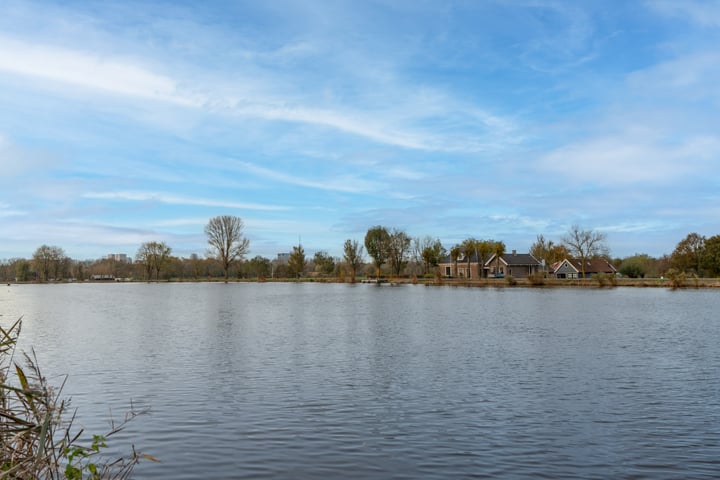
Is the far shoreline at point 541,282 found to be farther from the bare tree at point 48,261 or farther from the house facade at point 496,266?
the bare tree at point 48,261

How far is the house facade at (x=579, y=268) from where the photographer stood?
8325 cm

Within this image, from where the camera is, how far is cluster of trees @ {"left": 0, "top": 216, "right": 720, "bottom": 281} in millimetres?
73312

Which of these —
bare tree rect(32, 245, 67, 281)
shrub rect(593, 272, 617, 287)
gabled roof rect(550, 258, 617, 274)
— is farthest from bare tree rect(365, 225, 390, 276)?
bare tree rect(32, 245, 67, 281)

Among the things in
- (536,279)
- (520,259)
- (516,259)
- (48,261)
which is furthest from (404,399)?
(48,261)

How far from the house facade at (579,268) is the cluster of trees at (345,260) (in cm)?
139

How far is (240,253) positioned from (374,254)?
74.9ft

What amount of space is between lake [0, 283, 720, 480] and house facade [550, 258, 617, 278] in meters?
65.2

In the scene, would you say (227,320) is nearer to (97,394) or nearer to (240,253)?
(97,394)

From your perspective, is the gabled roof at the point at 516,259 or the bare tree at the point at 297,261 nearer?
the gabled roof at the point at 516,259

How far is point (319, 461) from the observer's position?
7250 mm

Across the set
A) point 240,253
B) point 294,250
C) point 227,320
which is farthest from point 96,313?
point 294,250

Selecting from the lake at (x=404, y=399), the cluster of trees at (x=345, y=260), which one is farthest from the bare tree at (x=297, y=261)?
the lake at (x=404, y=399)

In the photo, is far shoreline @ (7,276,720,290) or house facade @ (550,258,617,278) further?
house facade @ (550,258,617,278)

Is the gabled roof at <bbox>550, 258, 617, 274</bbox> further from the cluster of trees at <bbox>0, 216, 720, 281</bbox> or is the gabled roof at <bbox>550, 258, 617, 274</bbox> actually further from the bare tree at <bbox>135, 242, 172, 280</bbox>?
the bare tree at <bbox>135, 242, 172, 280</bbox>
